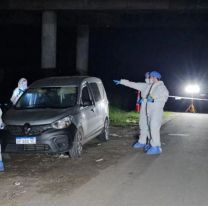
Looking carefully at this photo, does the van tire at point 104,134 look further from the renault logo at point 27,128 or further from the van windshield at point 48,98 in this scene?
the renault logo at point 27,128

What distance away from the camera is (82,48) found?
34812 mm

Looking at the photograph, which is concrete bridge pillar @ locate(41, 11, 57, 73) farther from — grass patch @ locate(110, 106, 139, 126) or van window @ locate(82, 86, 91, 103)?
van window @ locate(82, 86, 91, 103)

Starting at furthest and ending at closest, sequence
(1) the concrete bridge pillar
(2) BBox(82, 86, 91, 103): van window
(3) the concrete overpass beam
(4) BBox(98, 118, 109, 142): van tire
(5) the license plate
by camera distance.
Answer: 1. (3) the concrete overpass beam
2. (1) the concrete bridge pillar
3. (4) BBox(98, 118, 109, 142): van tire
4. (2) BBox(82, 86, 91, 103): van window
5. (5) the license plate

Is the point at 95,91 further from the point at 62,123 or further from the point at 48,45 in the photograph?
the point at 48,45

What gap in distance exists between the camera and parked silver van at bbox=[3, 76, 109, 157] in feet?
29.9

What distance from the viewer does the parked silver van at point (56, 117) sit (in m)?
9.12

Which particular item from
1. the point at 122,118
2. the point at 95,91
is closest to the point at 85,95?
the point at 95,91

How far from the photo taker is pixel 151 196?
679cm

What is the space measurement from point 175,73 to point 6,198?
37.3 m

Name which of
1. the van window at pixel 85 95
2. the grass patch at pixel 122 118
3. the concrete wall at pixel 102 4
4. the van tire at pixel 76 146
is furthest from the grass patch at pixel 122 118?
the concrete wall at pixel 102 4

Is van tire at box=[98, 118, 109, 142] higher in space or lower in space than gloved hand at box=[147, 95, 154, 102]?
lower

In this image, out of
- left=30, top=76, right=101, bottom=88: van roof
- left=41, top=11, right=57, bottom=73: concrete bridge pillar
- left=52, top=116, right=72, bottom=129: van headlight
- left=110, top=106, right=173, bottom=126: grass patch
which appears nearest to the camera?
left=52, top=116, right=72, bottom=129: van headlight

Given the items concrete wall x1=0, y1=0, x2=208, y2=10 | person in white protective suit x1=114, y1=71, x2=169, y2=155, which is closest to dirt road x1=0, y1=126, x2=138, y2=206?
person in white protective suit x1=114, y1=71, x2=169, y2=155

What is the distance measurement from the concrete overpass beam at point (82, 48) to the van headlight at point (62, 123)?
24.7 m
